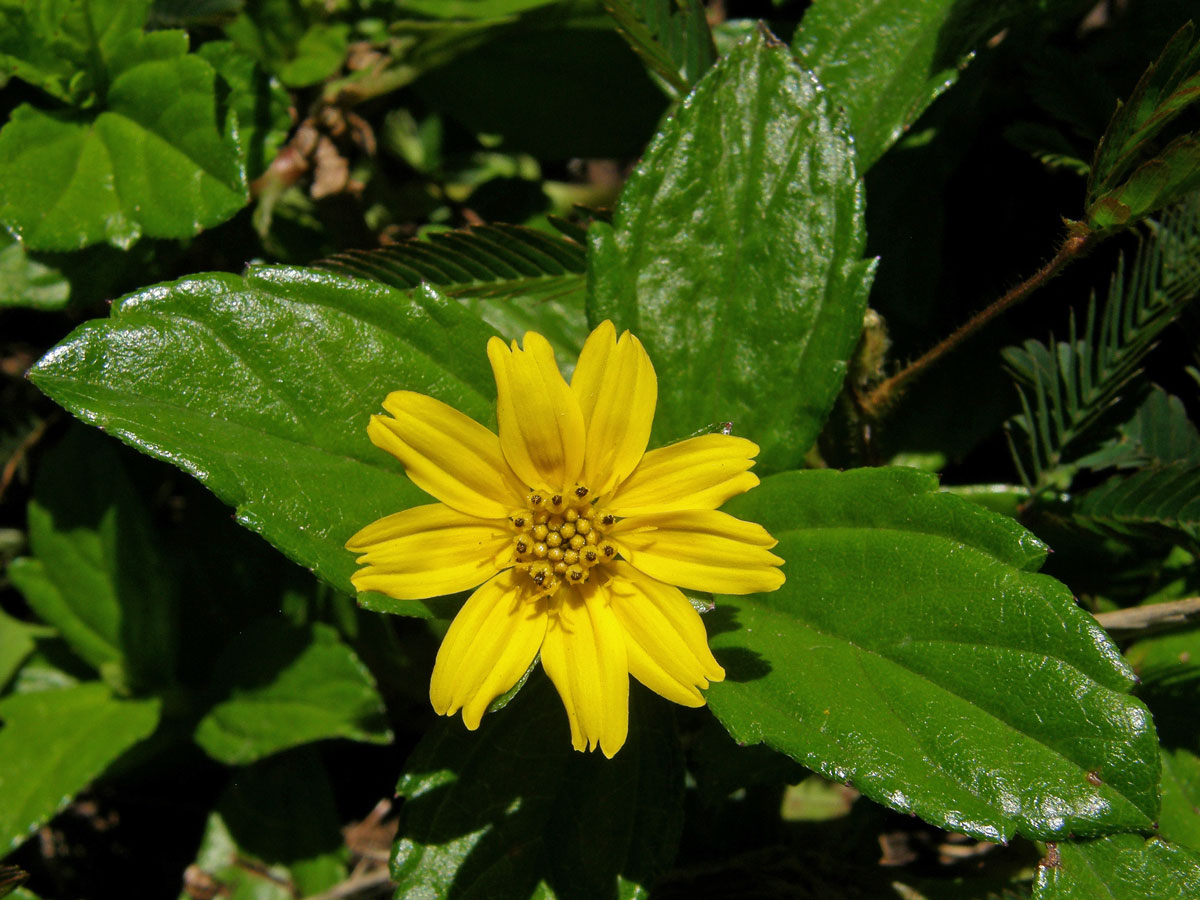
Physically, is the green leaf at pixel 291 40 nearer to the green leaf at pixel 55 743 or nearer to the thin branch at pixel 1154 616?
the green leaf at pixel 55 743

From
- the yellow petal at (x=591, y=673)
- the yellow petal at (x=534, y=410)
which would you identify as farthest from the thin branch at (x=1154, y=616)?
the yellow petal at (x=534, y=410)

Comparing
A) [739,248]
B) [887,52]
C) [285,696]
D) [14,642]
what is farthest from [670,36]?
[14,642]

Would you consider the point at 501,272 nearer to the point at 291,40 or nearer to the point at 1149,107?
the point at 291,40

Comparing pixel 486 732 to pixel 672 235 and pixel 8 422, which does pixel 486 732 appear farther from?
pixel 8 422

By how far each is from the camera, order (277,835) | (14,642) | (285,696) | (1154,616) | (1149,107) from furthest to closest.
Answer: (14,642)
(277,835)
(285,696)
(1154,616)
(1149,107)

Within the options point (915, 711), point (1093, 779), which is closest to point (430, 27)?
point (915, 711)
